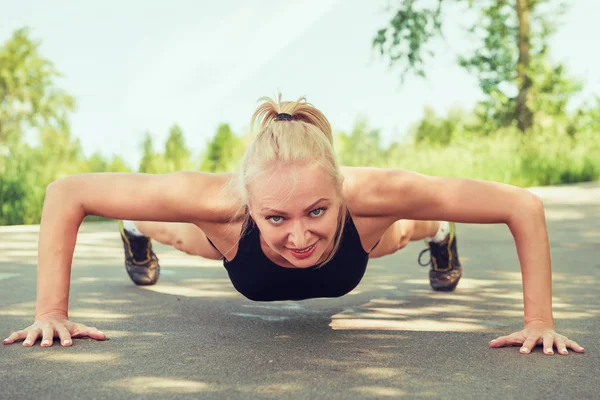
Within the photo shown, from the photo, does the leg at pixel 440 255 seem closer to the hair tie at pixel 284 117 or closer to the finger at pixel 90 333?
the hair tie at pixel 284 117

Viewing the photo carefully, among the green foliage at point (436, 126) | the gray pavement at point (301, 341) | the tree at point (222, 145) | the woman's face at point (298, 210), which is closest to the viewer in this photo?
the gray pavement at point (301, 341)

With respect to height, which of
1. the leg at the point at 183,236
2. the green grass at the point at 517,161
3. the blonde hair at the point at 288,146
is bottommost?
the leg at the point at 183,236

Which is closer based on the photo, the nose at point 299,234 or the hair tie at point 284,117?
the nose at point 299,234

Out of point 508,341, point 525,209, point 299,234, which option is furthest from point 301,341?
point 525,209

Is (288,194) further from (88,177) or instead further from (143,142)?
(143,142)

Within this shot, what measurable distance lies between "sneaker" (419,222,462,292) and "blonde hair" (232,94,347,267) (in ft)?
5.47

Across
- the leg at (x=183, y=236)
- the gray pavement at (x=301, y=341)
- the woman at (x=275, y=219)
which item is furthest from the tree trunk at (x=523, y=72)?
the woman at (x=275, y=219)

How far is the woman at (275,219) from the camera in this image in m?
3.30

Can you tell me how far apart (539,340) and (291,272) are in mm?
1120

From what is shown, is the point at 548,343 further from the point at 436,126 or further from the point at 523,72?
the point at 436,126

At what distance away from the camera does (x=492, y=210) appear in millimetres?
3533

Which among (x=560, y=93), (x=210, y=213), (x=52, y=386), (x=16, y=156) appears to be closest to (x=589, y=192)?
(x=16, y=156)

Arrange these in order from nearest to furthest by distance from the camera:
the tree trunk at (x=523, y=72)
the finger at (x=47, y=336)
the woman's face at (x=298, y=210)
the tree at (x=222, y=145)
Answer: the woman's face at (x=298, y=210), the finger at (x=47, y=336), the tree trunk at (x=523, y=72), the tree at (x=222, y=145)

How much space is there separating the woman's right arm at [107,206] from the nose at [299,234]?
1.56 feet
